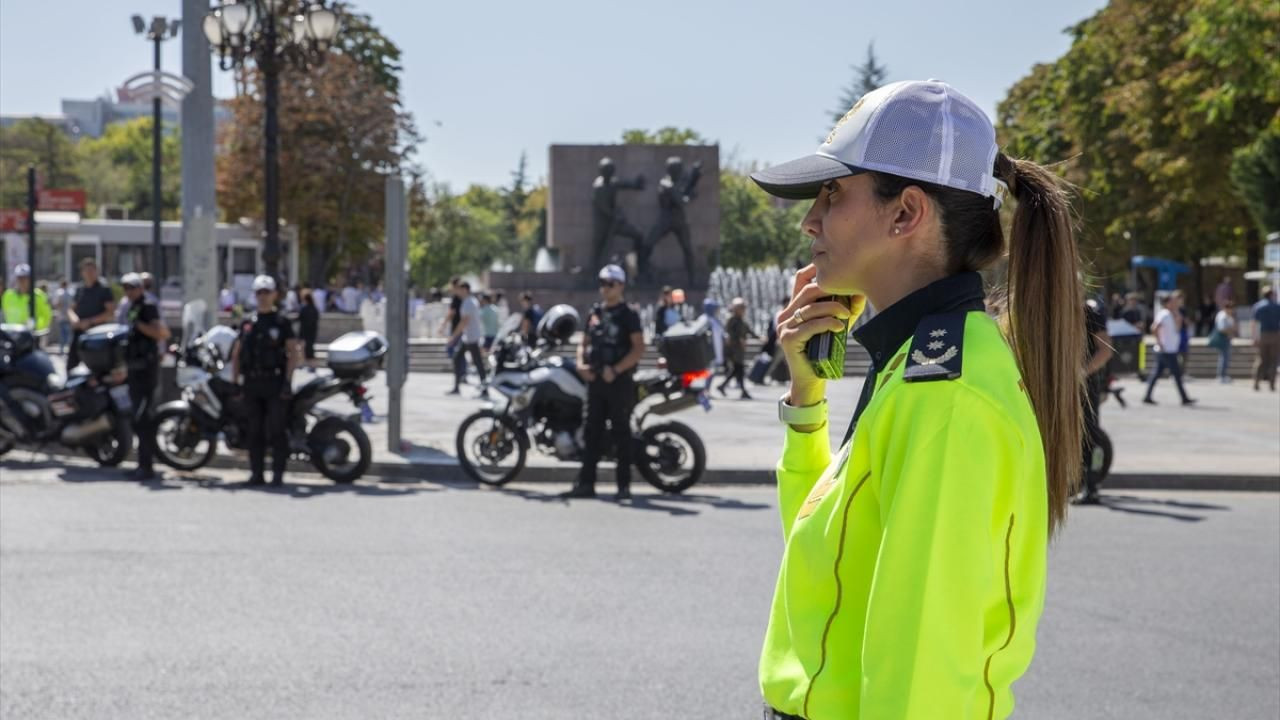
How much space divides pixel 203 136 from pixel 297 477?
15.8 feet

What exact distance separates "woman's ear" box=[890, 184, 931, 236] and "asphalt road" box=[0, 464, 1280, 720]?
306 centimetres

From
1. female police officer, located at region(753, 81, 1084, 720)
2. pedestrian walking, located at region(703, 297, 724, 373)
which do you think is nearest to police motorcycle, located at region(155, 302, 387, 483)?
pedestrian walking, located at region(703, 297, 724, 373)

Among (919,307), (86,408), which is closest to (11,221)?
(86,408)

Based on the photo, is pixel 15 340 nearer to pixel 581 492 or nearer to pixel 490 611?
pixel 581 492

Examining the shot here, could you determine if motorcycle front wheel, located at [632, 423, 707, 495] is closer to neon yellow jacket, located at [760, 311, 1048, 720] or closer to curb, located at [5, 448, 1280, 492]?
curb, located at [5, 448, 1280, 492]

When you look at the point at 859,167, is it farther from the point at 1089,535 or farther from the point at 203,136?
the point at 203,136

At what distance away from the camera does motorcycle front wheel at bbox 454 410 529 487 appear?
42.6ft

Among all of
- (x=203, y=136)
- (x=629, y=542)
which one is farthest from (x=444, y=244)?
(x=629, y=542)

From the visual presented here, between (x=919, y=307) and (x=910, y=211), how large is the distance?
0.13 meters

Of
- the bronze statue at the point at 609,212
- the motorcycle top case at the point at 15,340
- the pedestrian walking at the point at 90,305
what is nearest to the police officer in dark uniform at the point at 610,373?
the pedestrian walking at the point at 90,305

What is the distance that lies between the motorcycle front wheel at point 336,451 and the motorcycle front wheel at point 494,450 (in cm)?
82

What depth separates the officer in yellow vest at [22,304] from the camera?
20.8m

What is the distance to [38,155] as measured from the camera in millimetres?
95000

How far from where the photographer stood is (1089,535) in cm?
1012
